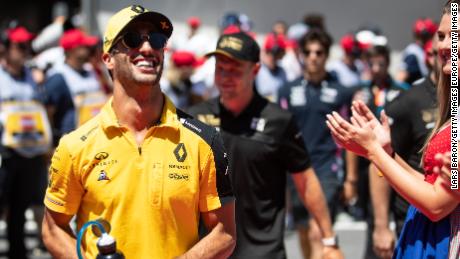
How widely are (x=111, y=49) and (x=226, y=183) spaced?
0.83 metres

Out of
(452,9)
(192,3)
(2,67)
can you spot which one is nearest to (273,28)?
(192,3)

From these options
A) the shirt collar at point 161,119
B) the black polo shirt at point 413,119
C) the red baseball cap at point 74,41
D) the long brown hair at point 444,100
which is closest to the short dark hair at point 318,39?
the red baseball cap at point 74,41

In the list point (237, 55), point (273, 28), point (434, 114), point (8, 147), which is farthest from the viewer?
point (273, 28)

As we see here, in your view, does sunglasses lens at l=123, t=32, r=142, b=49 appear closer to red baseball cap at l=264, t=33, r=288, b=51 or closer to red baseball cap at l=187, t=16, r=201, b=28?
red baseball cap at l=264, t=33, r=288, b=51

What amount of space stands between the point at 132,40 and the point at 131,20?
11 cm

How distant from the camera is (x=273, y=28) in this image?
18.2 metres

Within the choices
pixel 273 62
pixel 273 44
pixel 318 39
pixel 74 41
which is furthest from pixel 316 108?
pixel 273 44

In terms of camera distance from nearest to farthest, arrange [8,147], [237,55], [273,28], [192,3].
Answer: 1. [237,55]
2. [8,147]
3. [192,3]
4. [273,28]

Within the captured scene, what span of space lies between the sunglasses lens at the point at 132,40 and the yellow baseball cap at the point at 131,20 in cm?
5

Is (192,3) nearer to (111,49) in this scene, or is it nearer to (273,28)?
(273,28)

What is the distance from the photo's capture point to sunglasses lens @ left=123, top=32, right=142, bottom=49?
4379 mm

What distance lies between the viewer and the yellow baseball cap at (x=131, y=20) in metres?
4.34

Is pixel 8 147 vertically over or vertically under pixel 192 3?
under

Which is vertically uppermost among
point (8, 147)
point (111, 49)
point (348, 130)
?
point (111, 49)
